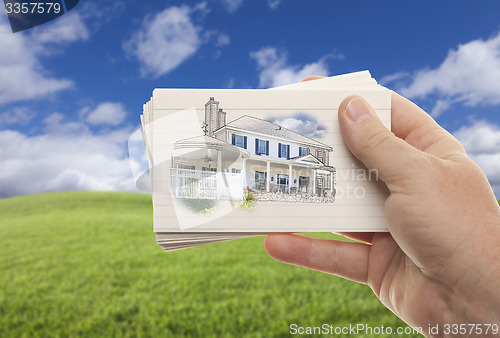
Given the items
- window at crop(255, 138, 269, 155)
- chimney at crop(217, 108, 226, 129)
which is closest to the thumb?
window at crop(255, 138, 269, 155)

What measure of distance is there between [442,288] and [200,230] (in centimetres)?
120

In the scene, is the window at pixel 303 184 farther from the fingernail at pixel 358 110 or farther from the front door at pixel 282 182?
the fingernail at pixel 358 110

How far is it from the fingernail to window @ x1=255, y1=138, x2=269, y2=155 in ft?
1.39

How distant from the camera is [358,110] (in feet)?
5.53

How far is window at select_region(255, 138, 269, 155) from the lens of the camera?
1723 millimetres

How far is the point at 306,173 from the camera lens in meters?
1.75

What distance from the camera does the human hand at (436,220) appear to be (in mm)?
1507

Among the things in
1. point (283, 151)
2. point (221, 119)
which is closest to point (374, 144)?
point (283, 151)

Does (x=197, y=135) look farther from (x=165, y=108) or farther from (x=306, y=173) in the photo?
(x=306, y=173)

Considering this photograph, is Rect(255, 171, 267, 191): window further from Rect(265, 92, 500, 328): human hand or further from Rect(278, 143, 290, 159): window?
Rect(265, 92, 500, 328): human hand

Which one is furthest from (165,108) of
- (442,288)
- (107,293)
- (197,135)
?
(107,293)

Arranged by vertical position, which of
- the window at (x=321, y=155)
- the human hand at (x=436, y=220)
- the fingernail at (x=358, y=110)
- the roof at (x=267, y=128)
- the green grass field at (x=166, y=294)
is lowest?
the green grass field at (x=166, y=294)

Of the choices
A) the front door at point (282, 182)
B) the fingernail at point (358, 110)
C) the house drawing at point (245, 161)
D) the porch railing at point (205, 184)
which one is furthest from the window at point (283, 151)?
the fingernail at point (358, 110)

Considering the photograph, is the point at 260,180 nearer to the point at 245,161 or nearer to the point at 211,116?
the point at 245,161
